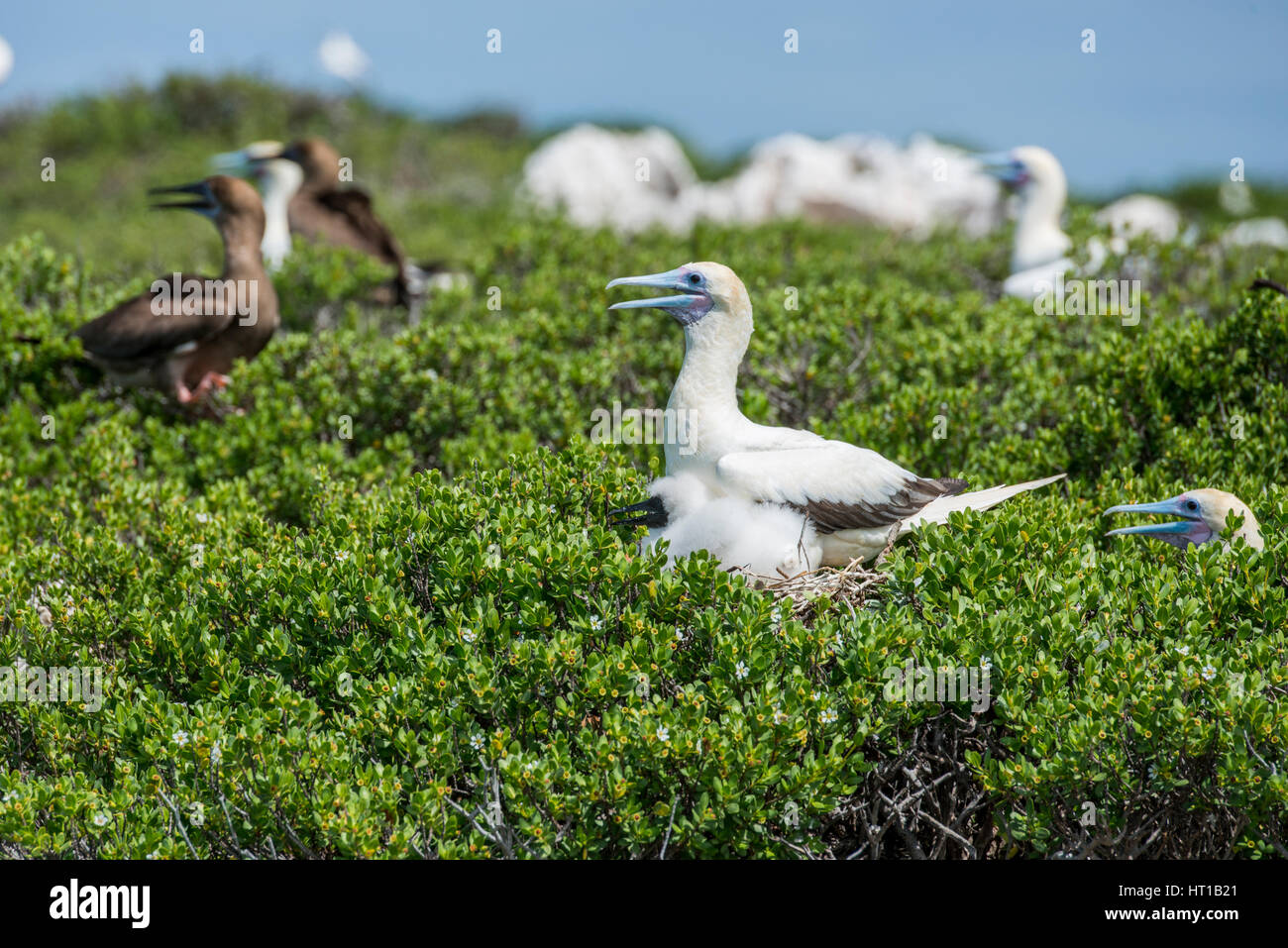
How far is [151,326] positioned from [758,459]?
4.80 m

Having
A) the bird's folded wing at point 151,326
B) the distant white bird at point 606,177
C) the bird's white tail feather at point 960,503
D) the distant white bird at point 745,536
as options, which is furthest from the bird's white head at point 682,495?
the distant white bird at point 606,177

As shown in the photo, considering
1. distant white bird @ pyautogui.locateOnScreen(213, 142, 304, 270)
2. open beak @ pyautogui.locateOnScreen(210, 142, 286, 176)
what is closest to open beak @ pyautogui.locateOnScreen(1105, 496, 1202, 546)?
distant white bird @ pyautogui.locateOnScreen(213, 142, 304, 270)

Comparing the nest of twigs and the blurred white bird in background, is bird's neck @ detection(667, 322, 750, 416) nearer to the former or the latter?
the nest of twigs

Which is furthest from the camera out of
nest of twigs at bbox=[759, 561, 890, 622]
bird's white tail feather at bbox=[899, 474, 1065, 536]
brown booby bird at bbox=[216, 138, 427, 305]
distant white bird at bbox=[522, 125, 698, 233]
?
distant white bird at bbox=[522, 125, 698, 233]

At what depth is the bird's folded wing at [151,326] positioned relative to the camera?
26.1 ft

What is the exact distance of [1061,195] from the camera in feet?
41.7

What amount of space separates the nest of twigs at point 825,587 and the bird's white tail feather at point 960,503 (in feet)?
0.94

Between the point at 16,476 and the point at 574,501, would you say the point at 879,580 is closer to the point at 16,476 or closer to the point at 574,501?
the point at 574,501

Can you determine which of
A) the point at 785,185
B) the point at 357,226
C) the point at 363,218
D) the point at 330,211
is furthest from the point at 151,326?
the point at 785,185

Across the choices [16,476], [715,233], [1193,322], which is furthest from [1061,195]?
[16,476]

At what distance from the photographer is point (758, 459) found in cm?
488

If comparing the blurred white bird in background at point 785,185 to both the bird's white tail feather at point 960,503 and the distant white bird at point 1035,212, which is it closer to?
the distant white bird at point 1035,212

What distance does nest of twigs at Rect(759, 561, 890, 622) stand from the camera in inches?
181

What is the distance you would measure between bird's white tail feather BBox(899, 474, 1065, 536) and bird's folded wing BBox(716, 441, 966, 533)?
0.35 ft
